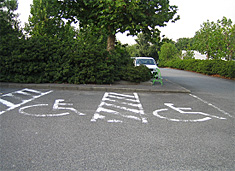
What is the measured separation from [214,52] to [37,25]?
70.3 feet

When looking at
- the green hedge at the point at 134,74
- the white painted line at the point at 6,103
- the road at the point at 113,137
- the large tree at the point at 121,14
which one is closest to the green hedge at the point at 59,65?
the green hedge at the point at 134,74

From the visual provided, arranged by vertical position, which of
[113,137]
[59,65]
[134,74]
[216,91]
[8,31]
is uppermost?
[8,31]

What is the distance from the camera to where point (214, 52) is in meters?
26.3

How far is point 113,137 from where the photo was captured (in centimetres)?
380

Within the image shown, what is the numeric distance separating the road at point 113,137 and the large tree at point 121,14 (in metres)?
5.29

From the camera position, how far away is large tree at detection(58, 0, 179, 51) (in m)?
9.61

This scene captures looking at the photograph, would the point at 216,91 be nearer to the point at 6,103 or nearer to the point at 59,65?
the point at 59,65

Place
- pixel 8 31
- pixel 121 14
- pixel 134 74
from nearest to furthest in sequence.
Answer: pixel 121 14 < pixel 134 74 < pixel 8 31

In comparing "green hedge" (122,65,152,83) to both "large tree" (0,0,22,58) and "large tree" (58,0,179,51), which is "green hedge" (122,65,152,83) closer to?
"large tree" (58,0,179,51)

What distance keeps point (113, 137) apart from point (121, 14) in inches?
296

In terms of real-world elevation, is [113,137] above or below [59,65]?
below

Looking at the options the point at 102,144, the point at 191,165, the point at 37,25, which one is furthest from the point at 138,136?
the point at 37,25

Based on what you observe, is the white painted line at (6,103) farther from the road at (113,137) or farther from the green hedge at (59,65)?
the green hedge at (59,65)

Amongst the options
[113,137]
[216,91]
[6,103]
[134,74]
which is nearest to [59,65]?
[134,74]
